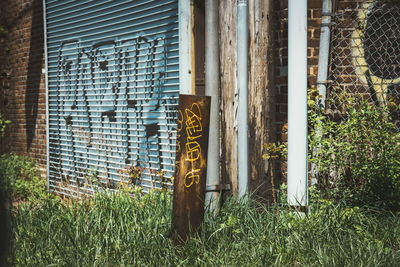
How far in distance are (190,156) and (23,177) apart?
6.19 m

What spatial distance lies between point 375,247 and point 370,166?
1.34 m

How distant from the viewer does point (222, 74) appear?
5625mm

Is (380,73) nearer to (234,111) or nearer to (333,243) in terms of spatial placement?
(234,111)

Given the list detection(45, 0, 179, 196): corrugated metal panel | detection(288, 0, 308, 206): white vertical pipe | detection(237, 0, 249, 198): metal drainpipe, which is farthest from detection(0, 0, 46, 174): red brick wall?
detection(288, 0, 308, 206): white vertical pipe

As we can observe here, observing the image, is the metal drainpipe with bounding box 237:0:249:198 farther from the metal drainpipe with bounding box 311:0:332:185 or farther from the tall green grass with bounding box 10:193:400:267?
the metal drainpipe with bounding box 311:0:332:185

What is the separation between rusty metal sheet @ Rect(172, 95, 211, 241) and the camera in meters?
4.32

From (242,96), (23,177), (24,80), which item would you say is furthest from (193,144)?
(24,80)

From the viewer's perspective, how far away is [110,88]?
8.06m

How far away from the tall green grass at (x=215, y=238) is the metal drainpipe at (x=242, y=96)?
263 millimetres

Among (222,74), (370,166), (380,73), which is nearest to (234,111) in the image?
(222,74)

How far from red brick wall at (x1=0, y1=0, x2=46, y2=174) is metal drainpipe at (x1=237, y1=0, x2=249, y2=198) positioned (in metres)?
5.35

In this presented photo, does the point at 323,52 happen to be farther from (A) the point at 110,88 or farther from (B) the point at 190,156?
(A) the point at 110,88

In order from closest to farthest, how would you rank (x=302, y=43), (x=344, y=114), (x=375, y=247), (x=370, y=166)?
1. (x=375, y=247)
2. (x=302, y=43)
3. (x=370, y=166)
4. (x=344, y=114)

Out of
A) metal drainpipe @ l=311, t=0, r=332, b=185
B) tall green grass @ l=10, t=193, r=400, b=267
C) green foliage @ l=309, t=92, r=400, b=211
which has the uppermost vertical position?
metal drainpipe @ l=311, t=0, r=332, b=185
